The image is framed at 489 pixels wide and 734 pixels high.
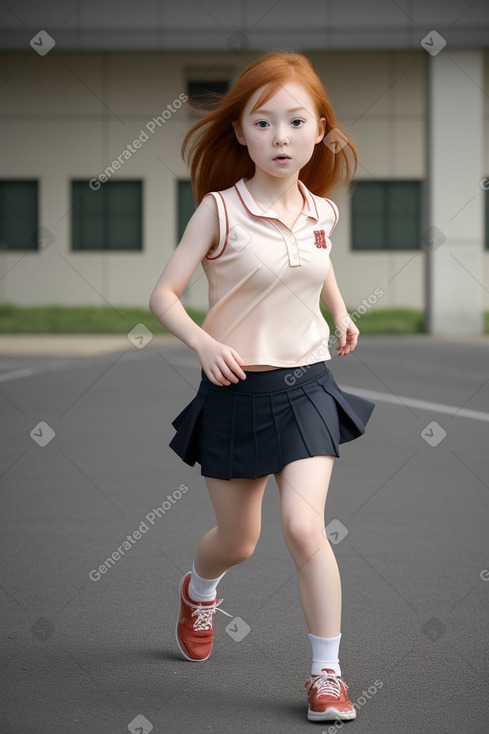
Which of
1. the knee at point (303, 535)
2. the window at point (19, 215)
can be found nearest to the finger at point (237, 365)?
the knee at point (303, 535)

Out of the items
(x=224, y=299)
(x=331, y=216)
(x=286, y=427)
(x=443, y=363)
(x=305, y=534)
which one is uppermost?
(x=331, y=216)

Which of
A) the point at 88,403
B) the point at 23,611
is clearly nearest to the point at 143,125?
the point at 88,403

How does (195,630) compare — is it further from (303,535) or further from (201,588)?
(303,535)

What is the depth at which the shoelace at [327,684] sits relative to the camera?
350 centimetres

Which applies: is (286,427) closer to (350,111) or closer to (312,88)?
(312,88)

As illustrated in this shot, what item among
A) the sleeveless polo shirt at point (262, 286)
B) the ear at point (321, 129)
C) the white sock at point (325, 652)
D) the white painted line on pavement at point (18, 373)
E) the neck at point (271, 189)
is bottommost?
the white painted line on pavement at point (18, 373)

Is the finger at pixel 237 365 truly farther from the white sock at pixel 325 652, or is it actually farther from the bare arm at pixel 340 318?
the white sock at pixel 325 652

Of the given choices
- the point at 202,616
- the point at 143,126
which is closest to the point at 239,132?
the point at 202,616

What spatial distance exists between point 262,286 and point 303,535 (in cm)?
76

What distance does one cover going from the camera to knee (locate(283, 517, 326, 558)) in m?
3.49

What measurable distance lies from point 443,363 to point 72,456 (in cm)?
912

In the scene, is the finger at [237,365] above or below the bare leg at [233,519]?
above

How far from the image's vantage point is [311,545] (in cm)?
350

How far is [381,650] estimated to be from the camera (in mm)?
4176
